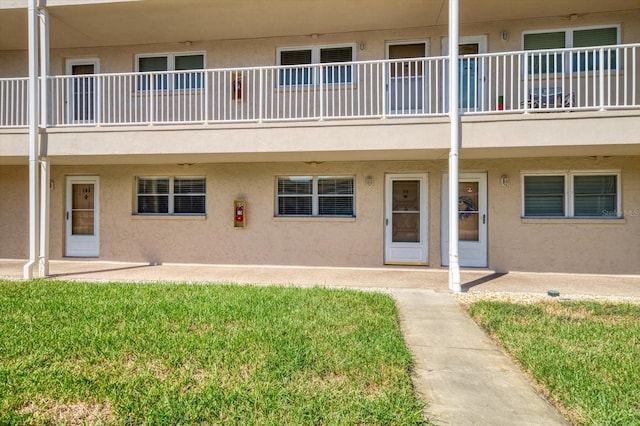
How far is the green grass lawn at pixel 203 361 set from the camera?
3135 millimetres

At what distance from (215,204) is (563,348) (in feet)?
27.1

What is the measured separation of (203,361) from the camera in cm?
406

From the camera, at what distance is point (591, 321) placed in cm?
552

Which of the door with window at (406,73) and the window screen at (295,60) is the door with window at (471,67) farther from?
the window screen at (295,60)

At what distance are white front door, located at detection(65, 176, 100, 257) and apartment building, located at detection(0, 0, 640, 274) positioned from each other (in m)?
0.04

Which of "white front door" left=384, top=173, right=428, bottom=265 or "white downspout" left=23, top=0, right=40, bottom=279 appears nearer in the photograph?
"white downspout" left=23, top=0, right=40, bottom=279

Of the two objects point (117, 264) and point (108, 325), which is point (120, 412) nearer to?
point (108, 325)

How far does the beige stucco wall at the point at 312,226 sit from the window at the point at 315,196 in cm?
24

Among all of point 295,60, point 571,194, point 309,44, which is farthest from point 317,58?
point 571,194

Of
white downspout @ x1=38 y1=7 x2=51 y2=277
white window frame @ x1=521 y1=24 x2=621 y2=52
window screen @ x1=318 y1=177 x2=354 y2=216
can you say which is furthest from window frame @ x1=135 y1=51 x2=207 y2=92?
white window frame @ x1=521 y1=24 x2=621 y2=52

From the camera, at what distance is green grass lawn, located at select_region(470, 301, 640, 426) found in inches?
129

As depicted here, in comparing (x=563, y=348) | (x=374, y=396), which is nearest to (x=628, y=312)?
(x=563, y=348)

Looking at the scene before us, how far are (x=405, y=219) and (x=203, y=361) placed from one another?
6.96 meters

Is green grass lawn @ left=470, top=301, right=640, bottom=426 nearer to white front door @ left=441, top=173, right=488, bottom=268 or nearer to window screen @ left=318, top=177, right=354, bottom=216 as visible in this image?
white front door @ left=441, top=173, right=488, bottom=268
